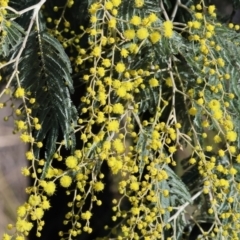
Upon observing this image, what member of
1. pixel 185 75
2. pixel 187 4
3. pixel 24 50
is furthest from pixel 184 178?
pixel 24 50

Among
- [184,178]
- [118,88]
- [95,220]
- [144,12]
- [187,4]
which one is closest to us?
[118,88]

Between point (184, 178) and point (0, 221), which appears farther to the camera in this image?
point (0, 221)

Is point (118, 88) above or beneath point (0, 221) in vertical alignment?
above

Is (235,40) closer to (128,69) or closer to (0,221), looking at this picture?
(128,69)

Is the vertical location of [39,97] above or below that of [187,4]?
below

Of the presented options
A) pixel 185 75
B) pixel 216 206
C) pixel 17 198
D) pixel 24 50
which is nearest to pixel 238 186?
pixel 216 206

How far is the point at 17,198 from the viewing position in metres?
1.83

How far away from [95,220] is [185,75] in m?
0.90

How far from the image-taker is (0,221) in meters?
1.79

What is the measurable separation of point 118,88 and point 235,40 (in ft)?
1.07

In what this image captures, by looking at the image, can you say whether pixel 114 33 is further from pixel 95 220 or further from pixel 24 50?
pixel 95 220

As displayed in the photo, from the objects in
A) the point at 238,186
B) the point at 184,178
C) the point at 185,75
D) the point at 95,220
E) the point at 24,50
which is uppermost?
the point at 24,50

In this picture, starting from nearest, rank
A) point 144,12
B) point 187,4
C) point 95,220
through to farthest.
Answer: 1. point 144,12
2. point 187,4
3. point 95,220

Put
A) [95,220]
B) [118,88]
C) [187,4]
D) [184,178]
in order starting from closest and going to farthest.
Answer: [118,88] < [187,4] < [184,178] < [95,220]
